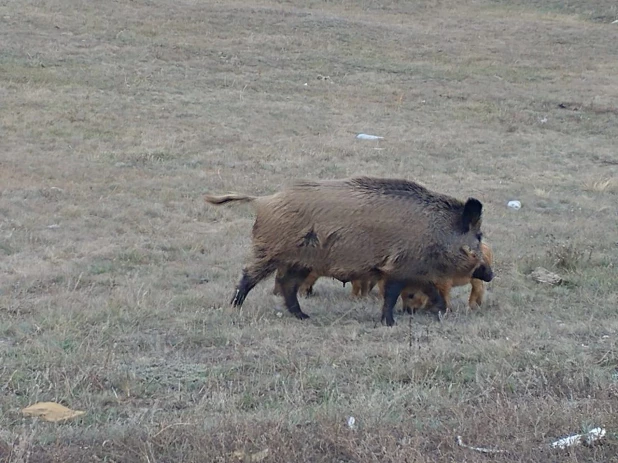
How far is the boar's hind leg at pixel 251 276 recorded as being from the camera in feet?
27.7

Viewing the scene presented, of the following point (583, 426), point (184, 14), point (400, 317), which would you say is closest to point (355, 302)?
point (400, 317)

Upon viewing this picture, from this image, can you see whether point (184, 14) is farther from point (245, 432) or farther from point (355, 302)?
point (245, 432)

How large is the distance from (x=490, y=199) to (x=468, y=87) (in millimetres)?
12643

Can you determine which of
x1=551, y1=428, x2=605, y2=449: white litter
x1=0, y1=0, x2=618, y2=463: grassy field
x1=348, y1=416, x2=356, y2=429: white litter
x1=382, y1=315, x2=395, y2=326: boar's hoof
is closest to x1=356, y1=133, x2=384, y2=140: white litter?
x1=0, y1=0, x2=618, y2=463: grassy field

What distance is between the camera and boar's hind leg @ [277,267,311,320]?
8477mm

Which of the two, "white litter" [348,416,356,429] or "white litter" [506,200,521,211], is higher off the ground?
"white litter" [348,416,356,429]

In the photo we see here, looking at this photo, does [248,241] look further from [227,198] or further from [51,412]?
[51,412]

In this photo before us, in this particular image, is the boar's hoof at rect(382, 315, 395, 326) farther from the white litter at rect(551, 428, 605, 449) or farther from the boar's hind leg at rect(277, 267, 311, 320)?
the white litter at rect(551, 428, 605, 449)

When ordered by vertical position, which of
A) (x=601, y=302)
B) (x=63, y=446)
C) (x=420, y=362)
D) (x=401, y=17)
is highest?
(x=63, y=446)

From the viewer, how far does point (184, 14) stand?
33.4 meters

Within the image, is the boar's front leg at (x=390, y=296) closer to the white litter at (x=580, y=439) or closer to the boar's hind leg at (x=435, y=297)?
the boar's hind leg at (x=435, y=297)

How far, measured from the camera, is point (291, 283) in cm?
854

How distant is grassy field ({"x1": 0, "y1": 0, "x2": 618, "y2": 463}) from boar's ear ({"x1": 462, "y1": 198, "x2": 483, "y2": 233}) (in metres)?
0.83

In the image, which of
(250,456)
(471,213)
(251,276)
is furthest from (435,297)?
(250,456)
